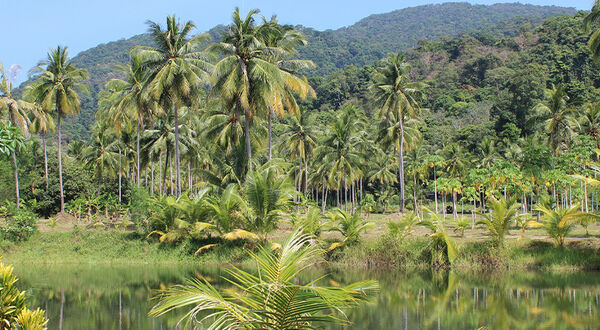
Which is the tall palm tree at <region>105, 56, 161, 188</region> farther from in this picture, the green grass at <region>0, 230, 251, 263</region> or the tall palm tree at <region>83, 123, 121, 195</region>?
the tall palm tree at <region>83, 123, 121, 195</region>

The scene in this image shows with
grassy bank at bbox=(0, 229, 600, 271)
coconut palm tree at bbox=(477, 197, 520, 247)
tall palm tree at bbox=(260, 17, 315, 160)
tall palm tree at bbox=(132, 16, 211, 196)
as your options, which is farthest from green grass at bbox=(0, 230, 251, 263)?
coconut palm tree at bbox=(477, 197, 520, 247)

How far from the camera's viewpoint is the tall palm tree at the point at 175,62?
29938 millimetres

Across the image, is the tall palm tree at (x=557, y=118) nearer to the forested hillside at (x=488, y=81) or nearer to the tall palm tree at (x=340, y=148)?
the forested hillside at (x=488, y=81)

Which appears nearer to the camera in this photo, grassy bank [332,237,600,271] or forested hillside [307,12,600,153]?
grassy bank [332,237,600,271]

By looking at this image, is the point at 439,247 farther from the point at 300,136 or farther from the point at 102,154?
the point at 102,154

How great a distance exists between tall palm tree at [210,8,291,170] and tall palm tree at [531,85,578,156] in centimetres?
2543

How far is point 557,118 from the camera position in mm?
43344

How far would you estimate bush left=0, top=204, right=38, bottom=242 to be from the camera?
96.8 ft

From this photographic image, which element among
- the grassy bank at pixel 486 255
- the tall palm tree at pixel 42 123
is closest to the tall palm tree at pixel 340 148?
the grassy bank at pixel 486 255

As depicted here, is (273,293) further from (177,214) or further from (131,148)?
(131,148)

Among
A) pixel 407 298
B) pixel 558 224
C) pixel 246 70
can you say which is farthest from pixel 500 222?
pixel 246 70

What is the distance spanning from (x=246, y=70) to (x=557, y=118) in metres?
28.2

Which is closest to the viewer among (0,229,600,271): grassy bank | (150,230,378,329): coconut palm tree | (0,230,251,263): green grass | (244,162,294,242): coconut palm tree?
(150,230,378,329): coconut palm tree

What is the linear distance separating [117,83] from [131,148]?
12126mm
